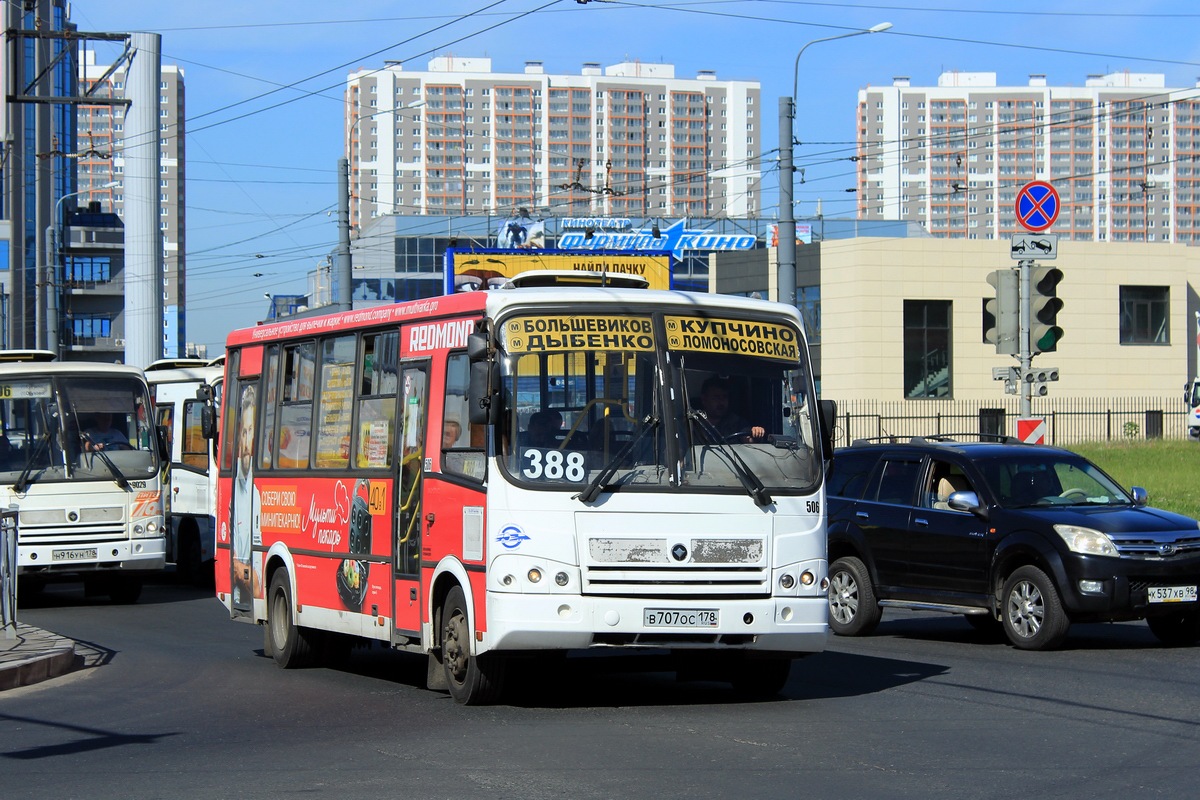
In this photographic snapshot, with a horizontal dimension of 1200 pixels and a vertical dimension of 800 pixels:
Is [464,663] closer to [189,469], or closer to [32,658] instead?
[32,658]

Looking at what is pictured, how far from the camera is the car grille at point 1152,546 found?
1377cm

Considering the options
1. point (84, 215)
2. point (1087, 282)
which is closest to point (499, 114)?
point (84, 215)

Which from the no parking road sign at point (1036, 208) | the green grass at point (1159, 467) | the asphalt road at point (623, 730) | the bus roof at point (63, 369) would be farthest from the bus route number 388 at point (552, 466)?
the green grass at point (1159, 467)

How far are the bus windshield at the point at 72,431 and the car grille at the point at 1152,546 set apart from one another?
11952 mm

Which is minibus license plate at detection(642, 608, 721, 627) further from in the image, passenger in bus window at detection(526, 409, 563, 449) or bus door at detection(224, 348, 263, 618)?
bus door at detection(224, 348, 263, 618)

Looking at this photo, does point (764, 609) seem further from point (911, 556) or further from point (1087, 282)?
point (1087, 282)

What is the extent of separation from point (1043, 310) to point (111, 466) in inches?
441

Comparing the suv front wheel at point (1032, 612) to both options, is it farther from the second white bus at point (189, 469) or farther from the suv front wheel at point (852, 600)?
the second white bus at point (189, 469)

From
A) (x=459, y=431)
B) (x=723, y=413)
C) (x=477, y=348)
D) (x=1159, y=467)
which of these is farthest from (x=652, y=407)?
(x=1159, y=467)

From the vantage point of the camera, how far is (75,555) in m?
19.9

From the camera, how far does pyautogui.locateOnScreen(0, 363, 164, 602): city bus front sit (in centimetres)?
1978

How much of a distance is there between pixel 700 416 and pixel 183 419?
51.2ft

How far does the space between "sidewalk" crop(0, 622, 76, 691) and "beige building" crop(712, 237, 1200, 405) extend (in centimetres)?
4489

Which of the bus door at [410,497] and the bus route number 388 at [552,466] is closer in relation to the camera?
the bus route number 388 at [552,466]
